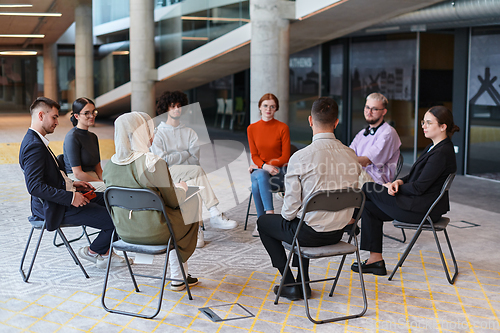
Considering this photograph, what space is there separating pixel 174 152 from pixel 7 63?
2067cm

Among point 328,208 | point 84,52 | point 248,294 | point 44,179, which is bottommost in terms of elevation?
point 248,294

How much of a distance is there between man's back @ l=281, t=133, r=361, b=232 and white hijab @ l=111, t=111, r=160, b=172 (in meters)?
0.93

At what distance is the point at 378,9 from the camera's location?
778 centimetres

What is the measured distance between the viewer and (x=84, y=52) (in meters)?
17.5

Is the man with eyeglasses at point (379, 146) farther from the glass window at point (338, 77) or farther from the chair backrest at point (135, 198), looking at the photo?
the glass window at point (338, 77)

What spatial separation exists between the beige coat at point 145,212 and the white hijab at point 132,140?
0.04 m

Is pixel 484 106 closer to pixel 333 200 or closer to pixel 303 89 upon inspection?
pixel 303 89

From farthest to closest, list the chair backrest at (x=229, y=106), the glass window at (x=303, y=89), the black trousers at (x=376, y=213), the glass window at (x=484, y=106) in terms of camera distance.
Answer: the chair backrest at (x=229, y=106)
the glass window at (x=303, y=89)
the glass window at (x=484, y=106)
the black trousers at (x=376, y=213)

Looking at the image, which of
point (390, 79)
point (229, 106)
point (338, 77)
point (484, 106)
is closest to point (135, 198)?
point (484, 106)

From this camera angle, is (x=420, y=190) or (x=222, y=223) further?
(x=222, y=223)

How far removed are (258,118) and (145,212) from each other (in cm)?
542

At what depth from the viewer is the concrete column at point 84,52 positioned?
17.2 m

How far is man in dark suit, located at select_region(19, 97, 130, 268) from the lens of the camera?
11.9 feet

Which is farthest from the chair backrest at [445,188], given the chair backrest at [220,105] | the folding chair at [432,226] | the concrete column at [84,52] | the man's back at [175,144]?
the concrete column at [84,52]
